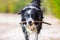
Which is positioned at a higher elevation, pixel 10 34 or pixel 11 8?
pixel 11 8

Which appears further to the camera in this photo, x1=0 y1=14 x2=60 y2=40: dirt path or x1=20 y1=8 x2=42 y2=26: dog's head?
x1=0 y1=14 x2=60 y2=40: dirt path

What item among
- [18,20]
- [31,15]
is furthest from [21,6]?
[31,15]

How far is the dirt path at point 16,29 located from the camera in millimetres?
996

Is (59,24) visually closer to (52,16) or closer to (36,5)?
(52,16)

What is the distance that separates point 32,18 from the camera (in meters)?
0.80

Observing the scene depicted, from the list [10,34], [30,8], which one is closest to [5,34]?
[10,34]

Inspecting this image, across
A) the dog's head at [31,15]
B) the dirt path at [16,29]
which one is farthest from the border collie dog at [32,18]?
the dirt path at [16,29]

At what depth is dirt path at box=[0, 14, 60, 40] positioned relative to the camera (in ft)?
3.27

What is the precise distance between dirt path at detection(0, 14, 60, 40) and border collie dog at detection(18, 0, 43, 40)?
0.13 metres

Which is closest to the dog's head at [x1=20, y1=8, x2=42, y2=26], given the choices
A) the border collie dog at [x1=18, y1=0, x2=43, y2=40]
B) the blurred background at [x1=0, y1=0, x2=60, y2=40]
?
the border collie dog at [x1=18, y1=0, x2=43, y2=40]

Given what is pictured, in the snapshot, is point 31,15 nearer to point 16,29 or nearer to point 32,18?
point 32,18

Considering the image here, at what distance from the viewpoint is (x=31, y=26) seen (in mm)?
803

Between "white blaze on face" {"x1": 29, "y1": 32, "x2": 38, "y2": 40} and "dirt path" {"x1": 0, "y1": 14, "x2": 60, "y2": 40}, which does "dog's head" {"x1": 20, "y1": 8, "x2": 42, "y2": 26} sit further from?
"dirt path" {"x1": 0, "y1": 14, "x2": 60, "y2": 40}

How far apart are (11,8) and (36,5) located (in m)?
0.19
